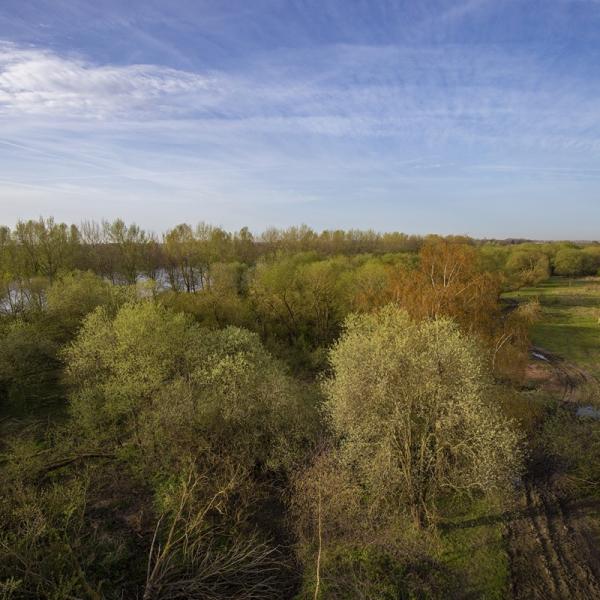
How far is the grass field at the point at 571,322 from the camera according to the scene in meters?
43.9

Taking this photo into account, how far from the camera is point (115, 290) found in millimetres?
37531

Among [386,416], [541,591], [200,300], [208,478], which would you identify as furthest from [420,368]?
[200,300]

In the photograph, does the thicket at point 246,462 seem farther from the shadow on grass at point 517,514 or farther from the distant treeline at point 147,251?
the distant treeline at point 147,251

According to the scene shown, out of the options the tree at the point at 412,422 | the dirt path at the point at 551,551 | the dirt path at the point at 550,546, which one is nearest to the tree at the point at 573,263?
the dirt path at the point at 550,546

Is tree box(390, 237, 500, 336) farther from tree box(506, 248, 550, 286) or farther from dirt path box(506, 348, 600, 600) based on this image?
tree box(506, 248, 550, 286)

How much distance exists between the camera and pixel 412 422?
52.8 ft

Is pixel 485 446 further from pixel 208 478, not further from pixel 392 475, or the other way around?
pixel 208 478

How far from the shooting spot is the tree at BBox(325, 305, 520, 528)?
14992 millimetres

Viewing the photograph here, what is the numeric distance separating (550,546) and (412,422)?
6756 mm

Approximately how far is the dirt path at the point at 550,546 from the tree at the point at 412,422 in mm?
2436

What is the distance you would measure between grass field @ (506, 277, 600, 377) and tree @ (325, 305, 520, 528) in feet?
98.6

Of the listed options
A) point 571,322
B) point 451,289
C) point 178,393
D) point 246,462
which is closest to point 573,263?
point 571,322

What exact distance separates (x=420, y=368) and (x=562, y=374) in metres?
29.1

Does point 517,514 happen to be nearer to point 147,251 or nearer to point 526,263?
point 147,251
